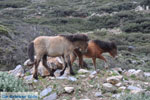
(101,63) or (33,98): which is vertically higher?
(33,98)

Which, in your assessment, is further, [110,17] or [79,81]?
[110,17]

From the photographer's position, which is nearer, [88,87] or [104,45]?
[88,87]

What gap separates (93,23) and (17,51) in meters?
28.3

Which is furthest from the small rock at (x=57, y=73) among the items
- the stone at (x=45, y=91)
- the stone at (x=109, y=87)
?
the stone at (x=109, y=87)

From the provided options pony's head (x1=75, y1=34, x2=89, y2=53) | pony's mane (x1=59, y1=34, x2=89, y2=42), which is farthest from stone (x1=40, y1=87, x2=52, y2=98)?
pony's head (x1=75, y1=34, x2=89, y2=53)

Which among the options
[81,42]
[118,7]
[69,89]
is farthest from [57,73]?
[118,7]

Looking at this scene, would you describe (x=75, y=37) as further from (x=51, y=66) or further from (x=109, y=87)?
(x=109, y=87)

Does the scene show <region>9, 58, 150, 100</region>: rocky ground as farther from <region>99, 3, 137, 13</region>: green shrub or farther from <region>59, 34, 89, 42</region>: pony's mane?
<region>99, 3, 137, 13</region>: green shrub

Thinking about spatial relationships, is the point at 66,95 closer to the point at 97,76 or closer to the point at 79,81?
the point at 79,81

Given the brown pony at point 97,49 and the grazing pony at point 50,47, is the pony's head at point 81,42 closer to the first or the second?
the grazing pony at point 50,47

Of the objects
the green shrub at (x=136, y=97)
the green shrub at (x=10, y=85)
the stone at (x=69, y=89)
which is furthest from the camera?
the stone at (x=69, y=89)

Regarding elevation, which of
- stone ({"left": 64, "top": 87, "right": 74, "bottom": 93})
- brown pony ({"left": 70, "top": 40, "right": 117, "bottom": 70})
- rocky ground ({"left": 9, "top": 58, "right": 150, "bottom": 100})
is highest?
brown pony ({"left": 70, "top": 40, "right": 117, "bottom": 70})

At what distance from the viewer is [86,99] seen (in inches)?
218

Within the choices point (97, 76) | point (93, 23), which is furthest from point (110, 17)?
point (97, 76)
